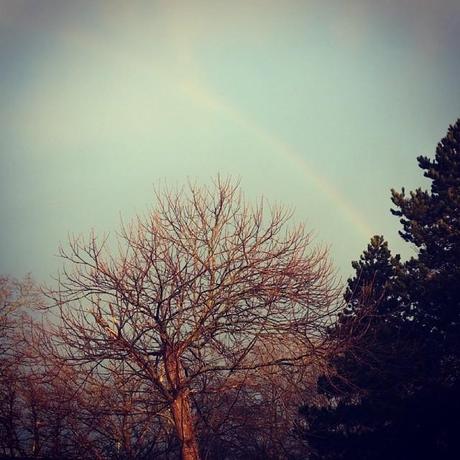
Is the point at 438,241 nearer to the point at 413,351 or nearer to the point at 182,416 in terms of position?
the point at 413,351

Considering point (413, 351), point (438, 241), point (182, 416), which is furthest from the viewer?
point (438, 241)

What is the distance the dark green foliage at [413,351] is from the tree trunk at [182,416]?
392 centimetres

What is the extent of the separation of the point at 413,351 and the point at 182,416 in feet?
22.9

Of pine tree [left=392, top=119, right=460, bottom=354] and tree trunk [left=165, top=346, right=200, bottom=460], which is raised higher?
pine tree [left=392, top=119, right=460, bottom=354]

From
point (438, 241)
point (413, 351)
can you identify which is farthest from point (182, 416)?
point (438, 241)

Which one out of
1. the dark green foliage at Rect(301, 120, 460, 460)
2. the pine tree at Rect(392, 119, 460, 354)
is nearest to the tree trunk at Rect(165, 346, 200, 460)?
the dark green foliage at Rect(301, 120, 460, 460)

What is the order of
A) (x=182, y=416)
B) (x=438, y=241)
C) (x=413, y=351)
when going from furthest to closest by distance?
(x=438, y=241) → (x=413, y=351) → (x=182, y=416)

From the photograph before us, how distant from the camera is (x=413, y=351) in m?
10.2

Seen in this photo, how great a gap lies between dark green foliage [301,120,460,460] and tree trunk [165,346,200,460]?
392 cm

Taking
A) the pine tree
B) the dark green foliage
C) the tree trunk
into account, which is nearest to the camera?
the tree trunk

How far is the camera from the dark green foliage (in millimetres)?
10070

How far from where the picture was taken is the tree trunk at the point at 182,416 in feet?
19.7

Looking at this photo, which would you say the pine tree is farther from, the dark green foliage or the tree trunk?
the tree trunk

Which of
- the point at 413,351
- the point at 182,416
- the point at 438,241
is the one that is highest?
the point at 438,241
